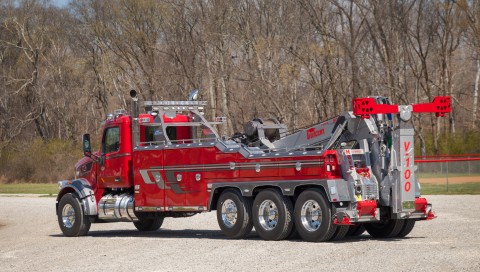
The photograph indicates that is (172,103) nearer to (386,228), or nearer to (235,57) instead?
(386,228)

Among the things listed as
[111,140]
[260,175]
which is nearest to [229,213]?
[260,175]

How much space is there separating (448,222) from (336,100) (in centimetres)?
3896

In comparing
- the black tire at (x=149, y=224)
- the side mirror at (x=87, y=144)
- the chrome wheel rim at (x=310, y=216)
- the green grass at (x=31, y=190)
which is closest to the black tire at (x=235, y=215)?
the chrome wheel rim at (x=310, y=216)

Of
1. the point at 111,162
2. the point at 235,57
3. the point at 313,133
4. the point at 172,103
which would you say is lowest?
the point at 111,162

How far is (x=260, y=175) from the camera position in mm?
19531

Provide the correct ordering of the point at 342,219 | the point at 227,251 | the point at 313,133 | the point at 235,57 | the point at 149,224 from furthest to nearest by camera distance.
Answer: the point at 235,57
the point at 149,224
the point at 313,133
the point at 342,219
the point at 227,251

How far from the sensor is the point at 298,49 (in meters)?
64.2

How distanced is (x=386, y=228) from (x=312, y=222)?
1.89 meters

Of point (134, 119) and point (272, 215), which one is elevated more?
point (134, 119)

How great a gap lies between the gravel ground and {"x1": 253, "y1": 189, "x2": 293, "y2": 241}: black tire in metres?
0.31

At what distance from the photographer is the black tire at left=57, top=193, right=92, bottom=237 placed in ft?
75.4

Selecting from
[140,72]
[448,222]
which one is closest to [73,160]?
[140,72]

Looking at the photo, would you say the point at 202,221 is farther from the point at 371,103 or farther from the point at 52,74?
the point at 52,74

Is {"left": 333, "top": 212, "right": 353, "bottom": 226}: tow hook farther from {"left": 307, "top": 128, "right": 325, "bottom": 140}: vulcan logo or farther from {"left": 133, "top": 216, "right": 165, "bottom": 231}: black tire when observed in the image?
{"left": 133, "top": 216, "right": 165, "bottom": 231}: black tire
